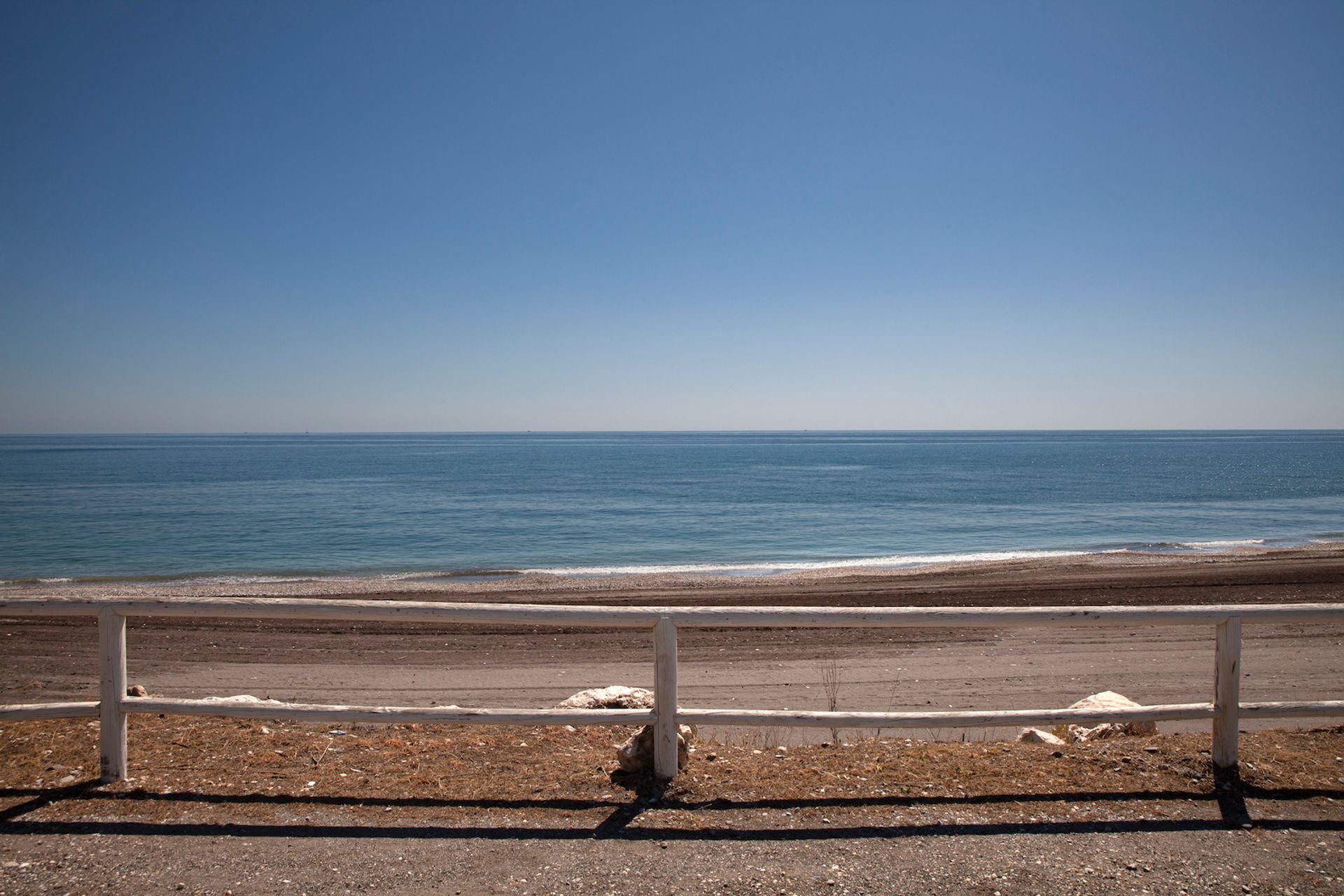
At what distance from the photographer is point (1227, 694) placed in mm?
4602

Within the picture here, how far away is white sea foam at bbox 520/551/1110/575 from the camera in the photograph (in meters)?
24.1

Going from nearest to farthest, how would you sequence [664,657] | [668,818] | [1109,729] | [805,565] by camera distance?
[668,818], [664,657], [1109,729], [805,565]

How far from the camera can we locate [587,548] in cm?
2917

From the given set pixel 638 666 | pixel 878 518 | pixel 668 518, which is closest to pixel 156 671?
pixel 638 666

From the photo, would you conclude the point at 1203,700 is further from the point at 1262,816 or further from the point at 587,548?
the point at 587,548

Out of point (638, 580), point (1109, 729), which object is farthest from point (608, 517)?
point (1109, 729)

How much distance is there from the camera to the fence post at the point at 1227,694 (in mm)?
4578

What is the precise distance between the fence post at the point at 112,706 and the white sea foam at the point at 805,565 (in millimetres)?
19195

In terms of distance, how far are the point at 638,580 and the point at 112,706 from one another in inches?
702

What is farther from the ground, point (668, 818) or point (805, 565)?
point (668, 818)

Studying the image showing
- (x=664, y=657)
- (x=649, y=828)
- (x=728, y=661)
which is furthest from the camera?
(x=728, y=661)

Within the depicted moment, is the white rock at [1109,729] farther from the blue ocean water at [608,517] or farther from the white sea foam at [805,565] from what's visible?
the blue ocean water at [608,517]

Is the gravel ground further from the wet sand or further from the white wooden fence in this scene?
the wet sand

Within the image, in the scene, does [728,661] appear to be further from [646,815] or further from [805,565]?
[805,565]
